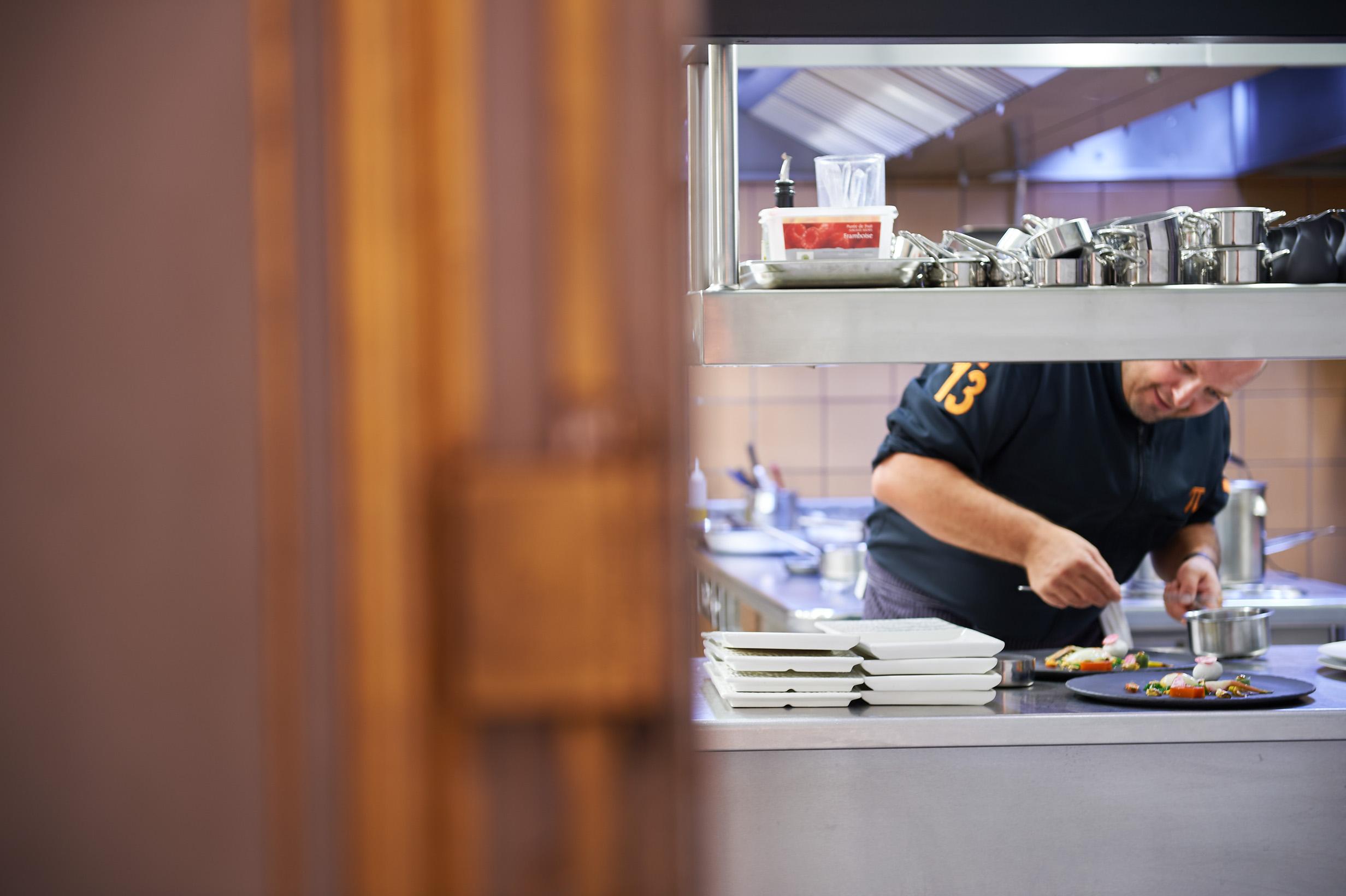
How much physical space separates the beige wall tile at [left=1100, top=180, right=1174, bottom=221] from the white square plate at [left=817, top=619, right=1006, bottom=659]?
3.45m

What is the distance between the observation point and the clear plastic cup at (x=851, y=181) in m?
1.67

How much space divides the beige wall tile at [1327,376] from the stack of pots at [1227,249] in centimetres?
355

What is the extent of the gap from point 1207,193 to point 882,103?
202cm

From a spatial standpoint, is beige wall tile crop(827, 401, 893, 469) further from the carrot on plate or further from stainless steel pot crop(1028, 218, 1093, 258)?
stainless steel pot crop(1028, 218, 1093, 258)

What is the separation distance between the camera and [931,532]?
7.80 feet

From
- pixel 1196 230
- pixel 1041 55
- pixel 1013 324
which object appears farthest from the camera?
pixel 1041 55

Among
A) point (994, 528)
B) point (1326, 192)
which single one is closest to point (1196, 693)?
point (994, 528)

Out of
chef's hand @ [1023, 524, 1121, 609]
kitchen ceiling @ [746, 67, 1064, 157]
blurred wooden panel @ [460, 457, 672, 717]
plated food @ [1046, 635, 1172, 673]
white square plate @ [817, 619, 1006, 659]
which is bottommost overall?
plated food @ [1046, 635, 1172, 673]

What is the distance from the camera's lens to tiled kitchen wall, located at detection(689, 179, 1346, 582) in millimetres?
4762

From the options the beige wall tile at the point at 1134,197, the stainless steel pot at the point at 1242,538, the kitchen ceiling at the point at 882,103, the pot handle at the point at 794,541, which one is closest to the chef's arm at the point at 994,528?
the kitchen ceiling at the point at 882,103

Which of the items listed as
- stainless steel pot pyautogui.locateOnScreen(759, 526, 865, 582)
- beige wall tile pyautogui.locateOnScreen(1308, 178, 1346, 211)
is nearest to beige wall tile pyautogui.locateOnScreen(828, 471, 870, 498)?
stainless steel pot pyautogui.locateOnScreen(759, 526, 865, 582)

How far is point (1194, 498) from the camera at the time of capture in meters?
2.54

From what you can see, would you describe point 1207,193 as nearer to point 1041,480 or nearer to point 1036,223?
point 1041,480

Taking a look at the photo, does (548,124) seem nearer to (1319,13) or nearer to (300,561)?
(300,561)
